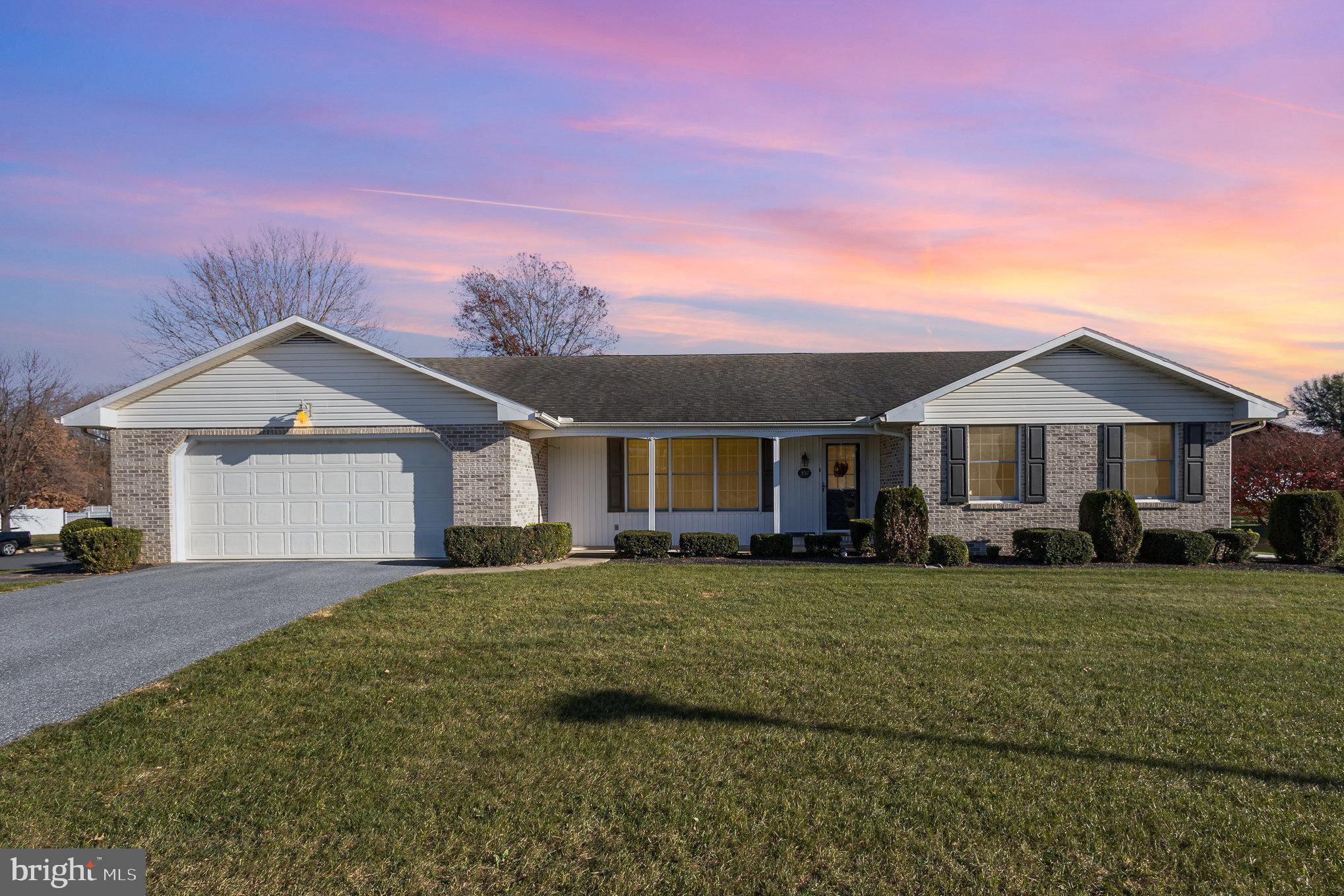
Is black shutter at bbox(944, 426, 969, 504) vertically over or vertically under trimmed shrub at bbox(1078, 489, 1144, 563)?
over

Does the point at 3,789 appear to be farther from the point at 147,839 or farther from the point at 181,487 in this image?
the point at 181,487

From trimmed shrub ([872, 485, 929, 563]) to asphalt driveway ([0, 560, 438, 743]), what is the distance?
780 cm

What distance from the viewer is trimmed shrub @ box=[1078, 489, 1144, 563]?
48.0 feet

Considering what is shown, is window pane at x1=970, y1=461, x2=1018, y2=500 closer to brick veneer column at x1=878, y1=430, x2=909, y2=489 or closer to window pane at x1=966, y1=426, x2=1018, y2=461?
window pane at x1=966, y1=426, x2=1018, y2=461

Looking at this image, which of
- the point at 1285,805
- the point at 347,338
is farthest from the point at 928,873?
the point at 347,338

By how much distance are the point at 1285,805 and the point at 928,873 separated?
2.18 m

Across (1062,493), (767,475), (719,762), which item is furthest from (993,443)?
(719,762)

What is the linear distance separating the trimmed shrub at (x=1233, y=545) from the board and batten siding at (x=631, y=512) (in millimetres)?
6190

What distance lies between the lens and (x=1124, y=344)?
613 inches

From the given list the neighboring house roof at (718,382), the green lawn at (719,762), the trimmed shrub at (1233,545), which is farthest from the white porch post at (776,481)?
the trimmed shrub at (1233,545)

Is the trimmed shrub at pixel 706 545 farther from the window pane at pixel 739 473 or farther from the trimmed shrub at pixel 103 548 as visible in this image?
the trimmed shrub at pixel 103 548

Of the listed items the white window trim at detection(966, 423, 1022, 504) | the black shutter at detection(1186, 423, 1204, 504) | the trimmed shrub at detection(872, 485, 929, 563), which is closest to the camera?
the trimmed shrub at detection(872, 485, 929, 563)

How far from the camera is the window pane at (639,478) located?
59.4 ft

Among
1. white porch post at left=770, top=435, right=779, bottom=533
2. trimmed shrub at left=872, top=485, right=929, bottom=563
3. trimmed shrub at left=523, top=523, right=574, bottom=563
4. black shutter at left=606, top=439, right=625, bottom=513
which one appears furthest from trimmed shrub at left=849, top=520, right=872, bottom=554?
trimmed shrub at left=523, top=523, right=574, bottom=563
